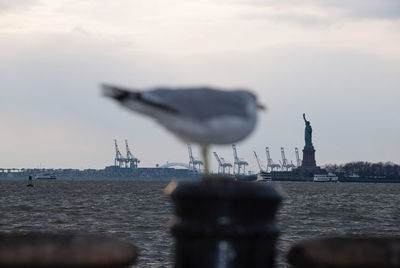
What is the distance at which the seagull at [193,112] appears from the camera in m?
3.24

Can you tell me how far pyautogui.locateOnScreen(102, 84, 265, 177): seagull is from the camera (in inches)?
127

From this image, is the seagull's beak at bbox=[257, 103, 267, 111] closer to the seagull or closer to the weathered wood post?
the seagull

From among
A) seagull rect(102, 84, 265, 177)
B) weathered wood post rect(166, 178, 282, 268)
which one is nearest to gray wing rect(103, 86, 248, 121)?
seagull rect(102, 84, 265, 177)

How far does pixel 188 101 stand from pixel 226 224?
0.64 meters

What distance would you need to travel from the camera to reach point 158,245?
1022 inches

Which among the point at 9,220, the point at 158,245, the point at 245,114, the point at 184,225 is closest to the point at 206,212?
the point at 184,225

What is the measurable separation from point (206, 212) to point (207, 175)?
1.33 feet

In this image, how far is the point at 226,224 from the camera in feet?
9.78

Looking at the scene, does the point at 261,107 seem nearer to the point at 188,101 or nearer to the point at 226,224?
the point at 188,101

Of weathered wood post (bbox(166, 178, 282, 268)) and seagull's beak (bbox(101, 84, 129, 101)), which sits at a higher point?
seagull's beak (bbox(101, 84, 129, 101))

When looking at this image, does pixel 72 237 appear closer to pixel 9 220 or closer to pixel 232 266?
pixel 232 266

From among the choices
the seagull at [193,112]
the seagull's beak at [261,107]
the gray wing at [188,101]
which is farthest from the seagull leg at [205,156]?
the seagull's beak at [261,107]

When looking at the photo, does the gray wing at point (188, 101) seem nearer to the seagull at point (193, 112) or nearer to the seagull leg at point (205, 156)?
the seagull at point (193, 112)

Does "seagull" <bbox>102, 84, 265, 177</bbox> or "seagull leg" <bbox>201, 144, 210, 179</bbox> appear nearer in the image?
"seagull" <bbox>102, 84, 265, 177</bbox>
